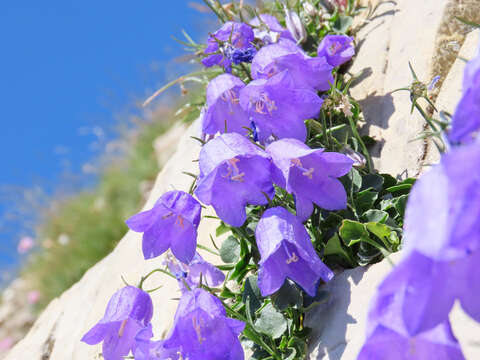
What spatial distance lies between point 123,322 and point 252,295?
0.36m

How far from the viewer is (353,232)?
160 centimetres

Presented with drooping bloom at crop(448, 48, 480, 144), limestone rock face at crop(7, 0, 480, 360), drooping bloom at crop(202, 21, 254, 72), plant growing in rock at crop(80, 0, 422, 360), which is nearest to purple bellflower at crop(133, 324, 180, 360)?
plant growing in rock at crop(80, 0, 422, 360)

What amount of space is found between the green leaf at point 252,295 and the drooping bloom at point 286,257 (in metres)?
0.19

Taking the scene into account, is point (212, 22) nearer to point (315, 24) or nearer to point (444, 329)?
point (315, 24)

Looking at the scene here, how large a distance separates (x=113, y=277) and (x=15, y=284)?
474 centimetres

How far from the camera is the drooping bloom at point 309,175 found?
1.55m

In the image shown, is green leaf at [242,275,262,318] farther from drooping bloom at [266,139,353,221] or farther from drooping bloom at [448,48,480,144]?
drooping bloom at [448,48,480,144]

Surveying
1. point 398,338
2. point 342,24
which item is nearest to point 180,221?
point 398,338

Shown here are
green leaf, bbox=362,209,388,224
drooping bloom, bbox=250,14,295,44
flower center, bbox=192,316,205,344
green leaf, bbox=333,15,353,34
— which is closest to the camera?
flower center, bbox=192,316,205,344

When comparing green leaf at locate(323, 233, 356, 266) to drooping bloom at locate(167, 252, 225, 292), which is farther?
drooping bloom at locate(167, 252, 225, 292)

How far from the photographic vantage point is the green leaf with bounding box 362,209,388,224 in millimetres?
1632

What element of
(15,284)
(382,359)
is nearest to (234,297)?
(382,359)

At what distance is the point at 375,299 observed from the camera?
37.3 inches

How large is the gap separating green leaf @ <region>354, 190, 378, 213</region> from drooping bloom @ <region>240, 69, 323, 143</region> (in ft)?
0.75
